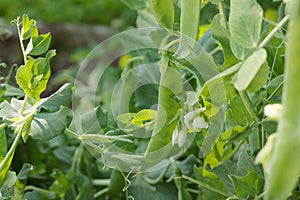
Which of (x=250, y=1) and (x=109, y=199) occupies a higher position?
(x=250, y=1)

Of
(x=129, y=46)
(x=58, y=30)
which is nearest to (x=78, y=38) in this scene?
(x=58, y=30)

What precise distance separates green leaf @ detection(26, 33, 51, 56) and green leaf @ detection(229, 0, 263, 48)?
0.12 m

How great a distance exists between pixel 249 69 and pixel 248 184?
0.30 ft

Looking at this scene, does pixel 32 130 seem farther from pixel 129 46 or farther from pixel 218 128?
pixel 129 46

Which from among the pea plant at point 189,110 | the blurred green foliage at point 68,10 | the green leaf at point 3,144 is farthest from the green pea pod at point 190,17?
the blurred green foliage at point 68,10

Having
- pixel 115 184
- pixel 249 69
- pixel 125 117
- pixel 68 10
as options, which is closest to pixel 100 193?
pixel 115 184

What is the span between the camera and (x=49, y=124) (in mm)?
318

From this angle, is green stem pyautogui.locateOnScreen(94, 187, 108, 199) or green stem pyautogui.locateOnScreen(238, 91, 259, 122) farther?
green stem pyautogui.locateOnScreen(94, 187, 108, 199)

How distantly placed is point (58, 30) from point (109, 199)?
1590mm

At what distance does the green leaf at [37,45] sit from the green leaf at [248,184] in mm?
131

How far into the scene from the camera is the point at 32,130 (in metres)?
0.31

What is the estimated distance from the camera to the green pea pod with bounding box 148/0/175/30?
1.04 ft

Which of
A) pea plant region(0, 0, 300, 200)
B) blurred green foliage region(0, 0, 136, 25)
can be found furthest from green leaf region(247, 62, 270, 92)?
blurred green foliage region(0, 0, 136, 25)

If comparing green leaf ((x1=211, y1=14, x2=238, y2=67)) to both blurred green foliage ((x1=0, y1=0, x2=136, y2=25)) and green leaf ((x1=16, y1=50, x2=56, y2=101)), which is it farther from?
blurred green foliage ((x1=0, y1=0, x2=136, y2=25))
